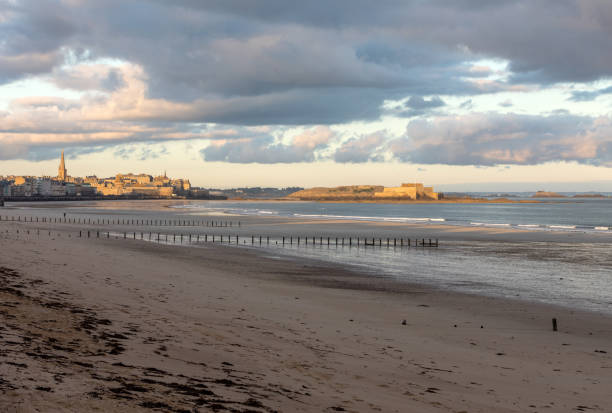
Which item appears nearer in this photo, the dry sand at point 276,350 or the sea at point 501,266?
the dry sand at point 276,350

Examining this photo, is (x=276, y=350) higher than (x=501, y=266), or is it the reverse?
(x=276, y=350)

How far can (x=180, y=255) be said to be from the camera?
42875mm

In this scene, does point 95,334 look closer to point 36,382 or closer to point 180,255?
point 36,382

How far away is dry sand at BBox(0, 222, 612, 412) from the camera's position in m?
8.76

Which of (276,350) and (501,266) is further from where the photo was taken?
(501,266)

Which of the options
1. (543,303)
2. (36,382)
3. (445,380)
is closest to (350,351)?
(445,380)

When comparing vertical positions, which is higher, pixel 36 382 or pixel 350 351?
pixel 36 382

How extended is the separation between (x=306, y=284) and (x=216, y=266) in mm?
9810

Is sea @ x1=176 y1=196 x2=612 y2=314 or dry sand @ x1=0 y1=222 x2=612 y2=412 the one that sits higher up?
A: dry sand @ x1=0 y1=222 x2=612 y2=412

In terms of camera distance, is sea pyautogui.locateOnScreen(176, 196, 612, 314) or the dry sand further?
sea pyautogui.locateOnScreen(176, 196, 612, 314)

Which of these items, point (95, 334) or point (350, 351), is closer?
point (95, 334)

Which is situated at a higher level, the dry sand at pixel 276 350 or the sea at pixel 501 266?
the dry sand at pixel 276 350

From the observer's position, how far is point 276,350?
12.8 metres

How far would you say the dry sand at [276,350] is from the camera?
8.76 meters
